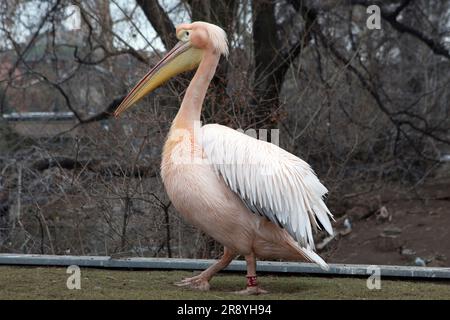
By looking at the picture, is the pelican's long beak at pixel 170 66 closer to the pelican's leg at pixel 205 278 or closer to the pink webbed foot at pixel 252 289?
the pelican's leg at pixel 205 278

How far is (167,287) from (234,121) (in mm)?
2794

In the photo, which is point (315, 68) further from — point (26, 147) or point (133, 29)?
point (26, 147)

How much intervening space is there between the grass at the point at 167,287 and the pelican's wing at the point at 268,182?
361 mm

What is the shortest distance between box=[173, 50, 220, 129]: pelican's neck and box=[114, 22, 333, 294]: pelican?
79 millimetres

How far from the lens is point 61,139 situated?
10.7 metres

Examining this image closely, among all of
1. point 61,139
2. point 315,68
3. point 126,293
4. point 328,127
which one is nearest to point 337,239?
point 328,127

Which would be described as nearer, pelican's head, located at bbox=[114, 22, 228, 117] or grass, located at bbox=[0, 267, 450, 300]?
grass, located at bbox=[0, 267, 450, 300]

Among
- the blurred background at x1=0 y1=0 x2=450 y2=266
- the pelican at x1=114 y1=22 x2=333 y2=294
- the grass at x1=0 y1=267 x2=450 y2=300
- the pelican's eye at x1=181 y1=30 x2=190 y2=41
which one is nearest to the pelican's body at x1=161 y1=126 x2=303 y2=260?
the pelican at x1=114 y1=22 x2=333 y2=294

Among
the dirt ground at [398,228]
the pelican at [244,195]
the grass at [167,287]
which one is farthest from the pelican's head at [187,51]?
the dirt ground at [398,228]

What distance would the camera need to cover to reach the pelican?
444cm

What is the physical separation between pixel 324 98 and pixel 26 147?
352 centimetres

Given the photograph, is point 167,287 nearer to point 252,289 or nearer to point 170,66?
point 252,289

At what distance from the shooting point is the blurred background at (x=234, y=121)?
7.48 metres

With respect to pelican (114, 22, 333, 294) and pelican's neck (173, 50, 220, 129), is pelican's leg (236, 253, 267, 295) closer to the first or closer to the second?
pelican (114, 22, 333, 294)
